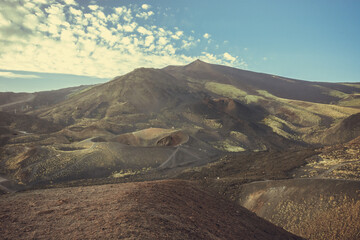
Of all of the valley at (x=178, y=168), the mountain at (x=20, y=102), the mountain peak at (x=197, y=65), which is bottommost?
the valley at (x=178, y=168)

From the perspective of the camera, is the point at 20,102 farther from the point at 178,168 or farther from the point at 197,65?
the point at 197,65

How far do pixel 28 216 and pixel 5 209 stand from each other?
221cm

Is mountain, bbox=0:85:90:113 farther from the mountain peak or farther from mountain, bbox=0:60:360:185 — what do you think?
the mountain peak

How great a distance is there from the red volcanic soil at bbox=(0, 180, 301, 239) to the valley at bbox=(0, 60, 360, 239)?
0.18ft

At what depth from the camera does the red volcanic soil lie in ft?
19.8

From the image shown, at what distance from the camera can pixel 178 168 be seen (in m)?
34.1

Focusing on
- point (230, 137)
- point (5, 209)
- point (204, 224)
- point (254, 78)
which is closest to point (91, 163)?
point (5, 209)

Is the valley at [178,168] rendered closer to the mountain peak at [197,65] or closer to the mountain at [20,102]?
the mountain at [20,102]

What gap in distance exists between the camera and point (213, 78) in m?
127

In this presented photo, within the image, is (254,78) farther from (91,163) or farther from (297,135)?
(91,163)

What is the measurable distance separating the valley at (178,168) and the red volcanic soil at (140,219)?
0.18ft

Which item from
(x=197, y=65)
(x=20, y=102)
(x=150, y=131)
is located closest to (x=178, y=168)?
(x=150, y=131)

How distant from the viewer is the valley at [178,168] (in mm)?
8148

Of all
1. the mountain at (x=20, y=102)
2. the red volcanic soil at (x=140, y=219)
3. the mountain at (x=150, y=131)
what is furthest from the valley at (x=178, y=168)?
the mountain at (x=20, y=102)
